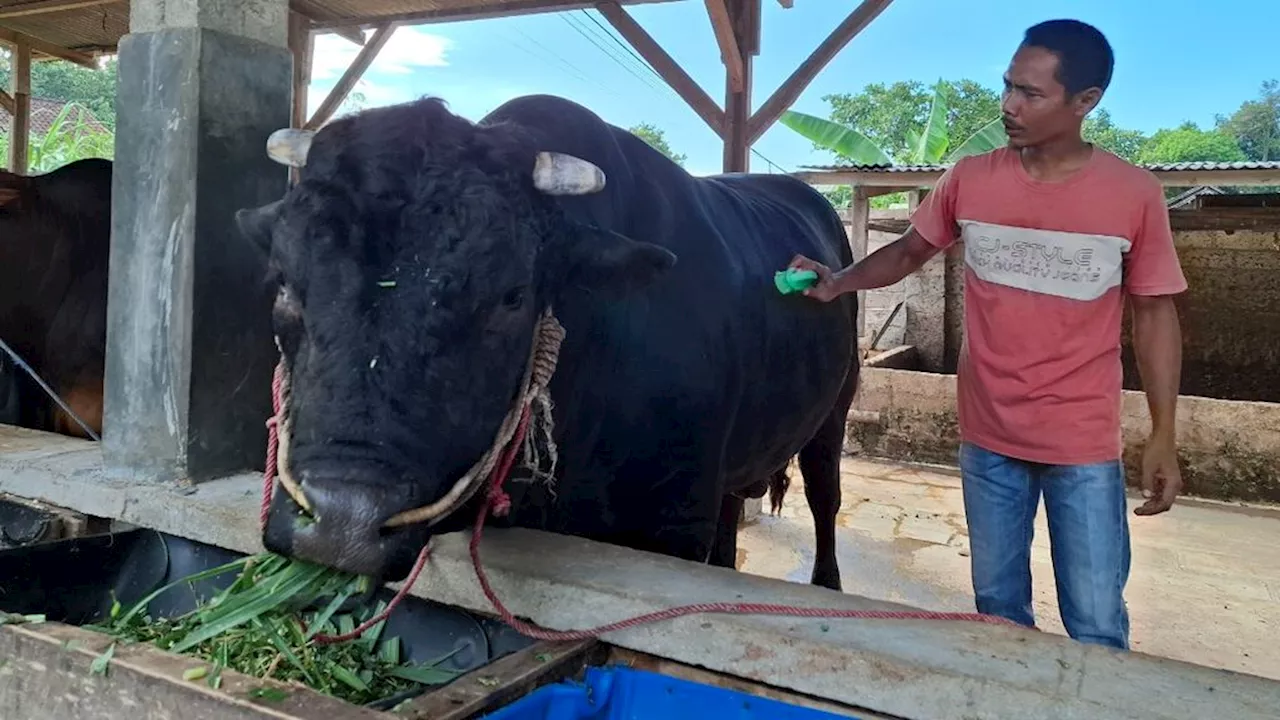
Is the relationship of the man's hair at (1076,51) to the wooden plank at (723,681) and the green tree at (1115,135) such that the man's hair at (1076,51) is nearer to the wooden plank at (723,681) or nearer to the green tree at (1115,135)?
the wooden plank at (723,681)

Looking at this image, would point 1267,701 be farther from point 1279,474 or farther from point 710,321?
point 1279,474

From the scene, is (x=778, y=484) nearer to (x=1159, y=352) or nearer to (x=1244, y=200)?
(x=1159, y=352)

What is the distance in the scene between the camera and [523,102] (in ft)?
9.07

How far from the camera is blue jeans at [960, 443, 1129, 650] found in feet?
7.99

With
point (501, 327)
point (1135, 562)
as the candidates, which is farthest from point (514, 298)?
point (1135, 562)

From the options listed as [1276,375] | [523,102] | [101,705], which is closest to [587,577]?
[101,705]

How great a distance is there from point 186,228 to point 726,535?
94.1 inches

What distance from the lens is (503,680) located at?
1681 millimetres

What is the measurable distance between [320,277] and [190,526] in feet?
4.02

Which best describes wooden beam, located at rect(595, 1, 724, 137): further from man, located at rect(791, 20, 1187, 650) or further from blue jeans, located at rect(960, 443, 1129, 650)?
blue jeans, located at rect(960, 443, 1129, 650)

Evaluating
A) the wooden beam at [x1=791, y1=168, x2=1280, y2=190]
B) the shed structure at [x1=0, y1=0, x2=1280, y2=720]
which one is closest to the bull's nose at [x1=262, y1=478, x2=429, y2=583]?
the shed structure at [x1=0, y1=0, x2=1280, y2=720]

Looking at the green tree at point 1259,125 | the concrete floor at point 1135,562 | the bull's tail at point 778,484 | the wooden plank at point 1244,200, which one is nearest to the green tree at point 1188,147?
the green tree at point 1259,125

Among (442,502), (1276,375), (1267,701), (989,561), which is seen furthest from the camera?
(1276,375)

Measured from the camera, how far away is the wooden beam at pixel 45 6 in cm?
623
